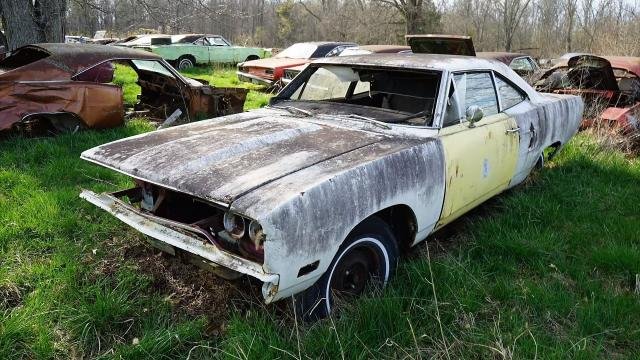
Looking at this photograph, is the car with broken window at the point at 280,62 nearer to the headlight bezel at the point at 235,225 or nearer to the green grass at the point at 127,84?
the green grass at the point at 127,84

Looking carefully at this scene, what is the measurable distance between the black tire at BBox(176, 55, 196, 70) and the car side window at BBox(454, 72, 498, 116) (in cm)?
1345

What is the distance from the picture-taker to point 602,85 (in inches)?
278

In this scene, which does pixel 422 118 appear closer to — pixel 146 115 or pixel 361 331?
pixel 361 331

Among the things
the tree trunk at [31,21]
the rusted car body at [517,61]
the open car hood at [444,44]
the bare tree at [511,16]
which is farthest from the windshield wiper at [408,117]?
the bare tree at [511,16]

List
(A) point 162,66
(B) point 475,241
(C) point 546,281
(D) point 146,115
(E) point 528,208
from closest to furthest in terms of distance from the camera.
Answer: (C) point 546,281 < (B) point 475,241 < (E) point 528,208 < (A) point 162,66 < (D) point 146,115

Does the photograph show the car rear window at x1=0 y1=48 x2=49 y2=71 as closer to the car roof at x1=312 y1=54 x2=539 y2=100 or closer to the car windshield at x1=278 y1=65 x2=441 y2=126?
the car windshield at x1=278 y1=65 x2=441 y2=126

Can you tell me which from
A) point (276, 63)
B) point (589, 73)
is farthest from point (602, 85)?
point (276, 63)

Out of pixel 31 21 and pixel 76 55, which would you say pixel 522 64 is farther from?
pixel 31 21

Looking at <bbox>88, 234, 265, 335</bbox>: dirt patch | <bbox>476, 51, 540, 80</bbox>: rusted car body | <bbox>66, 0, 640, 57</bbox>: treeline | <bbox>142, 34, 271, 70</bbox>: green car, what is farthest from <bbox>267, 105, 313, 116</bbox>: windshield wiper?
<bbox>66, 0, 640, 57</bbox>: treeline

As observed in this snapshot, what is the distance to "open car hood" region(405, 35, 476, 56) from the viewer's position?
5137 mm

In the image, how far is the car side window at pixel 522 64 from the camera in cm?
1140

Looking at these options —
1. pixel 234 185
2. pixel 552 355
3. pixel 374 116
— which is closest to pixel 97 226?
pixel 234 185

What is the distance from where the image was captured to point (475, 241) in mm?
3797

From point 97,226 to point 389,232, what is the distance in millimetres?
2294
